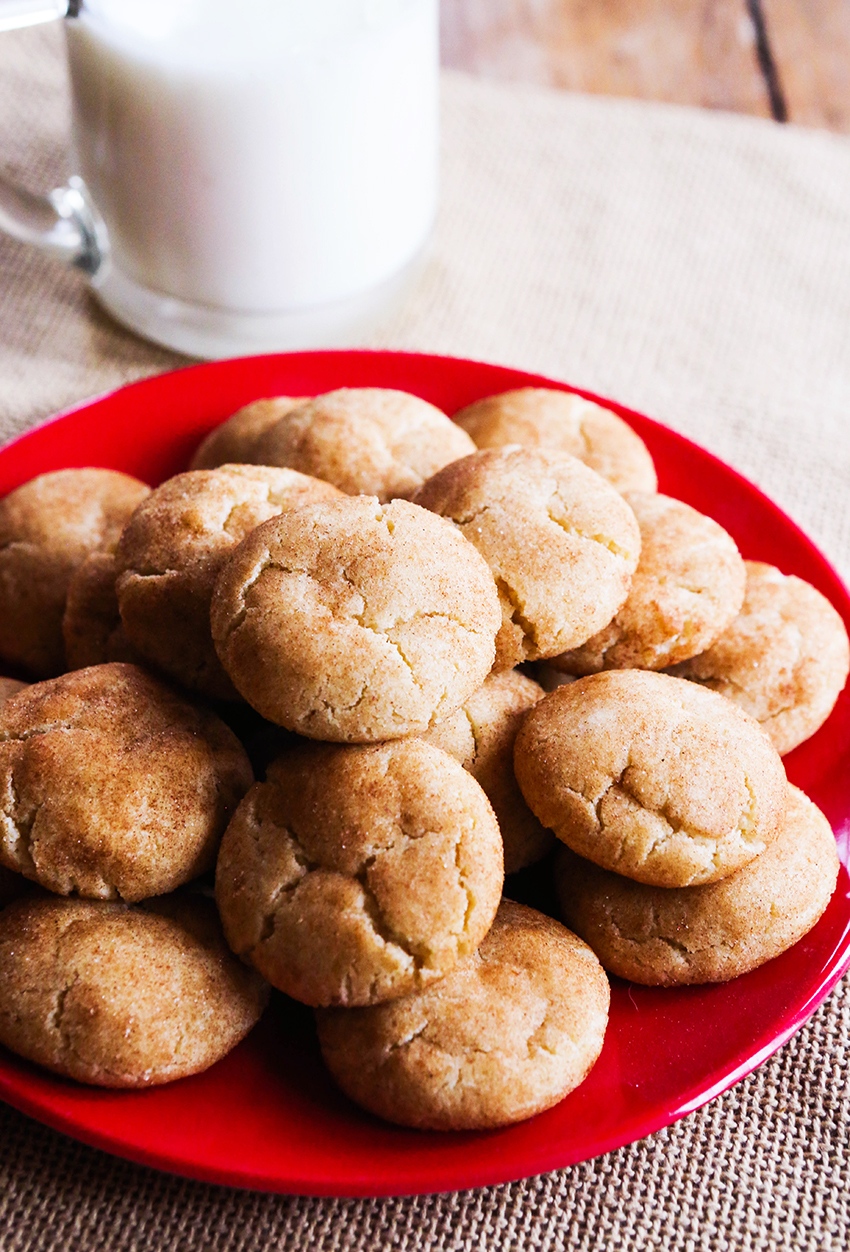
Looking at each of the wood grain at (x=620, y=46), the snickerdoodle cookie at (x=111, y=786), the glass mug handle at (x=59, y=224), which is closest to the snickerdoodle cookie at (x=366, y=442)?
the snickerdoodle cookie at (x=111, y=786)

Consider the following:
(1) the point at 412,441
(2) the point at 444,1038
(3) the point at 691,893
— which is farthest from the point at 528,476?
(2) the point at 444,1038

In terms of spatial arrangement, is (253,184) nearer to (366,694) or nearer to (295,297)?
(295,297)

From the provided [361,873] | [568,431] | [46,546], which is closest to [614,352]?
[568,431]

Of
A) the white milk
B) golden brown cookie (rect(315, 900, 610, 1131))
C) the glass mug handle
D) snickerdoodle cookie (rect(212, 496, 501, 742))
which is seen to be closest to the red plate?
golden brown cookie (rect(315, 900, 610, 1131))

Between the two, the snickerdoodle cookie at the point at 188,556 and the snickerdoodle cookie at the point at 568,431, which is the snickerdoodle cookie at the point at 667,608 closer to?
the snickerdoodle cookie at the point at 568,431

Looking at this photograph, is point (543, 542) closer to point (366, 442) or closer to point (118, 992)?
point (366, 442)
